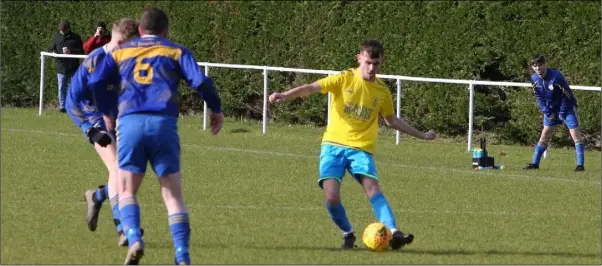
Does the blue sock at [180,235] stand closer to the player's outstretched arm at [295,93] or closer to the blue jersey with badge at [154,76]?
the blue jersey with badge at [154,76]

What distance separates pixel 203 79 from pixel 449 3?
14.6 meters

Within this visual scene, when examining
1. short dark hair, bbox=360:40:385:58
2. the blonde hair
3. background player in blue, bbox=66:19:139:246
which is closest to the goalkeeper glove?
background player in blue, bbox=66:19:139:246

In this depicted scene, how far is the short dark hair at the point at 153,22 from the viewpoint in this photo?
31.1ft

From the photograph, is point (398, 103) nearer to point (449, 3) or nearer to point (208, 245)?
point (449, 3)

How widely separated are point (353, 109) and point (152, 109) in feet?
7.33

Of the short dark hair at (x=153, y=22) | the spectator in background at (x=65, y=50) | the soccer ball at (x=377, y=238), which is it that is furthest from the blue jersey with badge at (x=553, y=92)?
the spectator in background at (x=65, y=50)

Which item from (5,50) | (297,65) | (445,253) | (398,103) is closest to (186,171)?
(398,103)

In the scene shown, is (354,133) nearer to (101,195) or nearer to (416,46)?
(101,195)

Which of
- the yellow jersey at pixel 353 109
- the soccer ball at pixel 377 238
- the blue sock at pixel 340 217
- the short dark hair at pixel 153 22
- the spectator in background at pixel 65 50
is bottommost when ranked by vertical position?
the soccer ball at pixel 377 238

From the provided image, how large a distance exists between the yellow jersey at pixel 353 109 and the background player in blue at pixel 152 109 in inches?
68.4

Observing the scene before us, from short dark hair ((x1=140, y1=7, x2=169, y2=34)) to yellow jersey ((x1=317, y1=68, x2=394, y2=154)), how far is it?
6.36ft

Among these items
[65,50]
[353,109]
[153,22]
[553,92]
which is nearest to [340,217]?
[353,109]

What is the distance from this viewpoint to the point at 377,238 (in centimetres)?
1070

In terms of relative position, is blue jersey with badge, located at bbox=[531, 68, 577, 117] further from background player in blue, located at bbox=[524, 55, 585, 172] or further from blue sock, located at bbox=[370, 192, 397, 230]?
blue sock, located at bbox=[370, 192, 397, 230]
